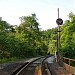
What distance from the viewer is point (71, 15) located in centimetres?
6406

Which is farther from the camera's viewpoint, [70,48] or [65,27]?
[65,27]

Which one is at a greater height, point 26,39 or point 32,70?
point 26,39

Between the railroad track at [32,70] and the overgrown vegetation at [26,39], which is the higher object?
the overgrown vegetation at [26,39]

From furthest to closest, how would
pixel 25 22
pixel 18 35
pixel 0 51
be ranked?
pixel 25 22
pixel 18 35
pixel 0 51

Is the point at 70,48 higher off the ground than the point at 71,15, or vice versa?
the point at 71,15

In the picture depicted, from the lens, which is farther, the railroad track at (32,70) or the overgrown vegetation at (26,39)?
the overgrown vegetation at (26,39)

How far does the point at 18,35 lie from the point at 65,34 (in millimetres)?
28687

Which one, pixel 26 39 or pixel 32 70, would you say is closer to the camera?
pixel 32 70

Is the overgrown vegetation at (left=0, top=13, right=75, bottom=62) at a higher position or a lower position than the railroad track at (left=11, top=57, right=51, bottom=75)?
higher

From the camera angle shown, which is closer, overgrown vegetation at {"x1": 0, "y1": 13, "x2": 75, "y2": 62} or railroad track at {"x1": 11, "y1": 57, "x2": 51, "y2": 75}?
railroad track at {"x1": 11, "y1": 57, "x2": 51, "y2": 75}

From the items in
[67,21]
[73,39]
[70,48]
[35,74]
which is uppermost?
[67,21]

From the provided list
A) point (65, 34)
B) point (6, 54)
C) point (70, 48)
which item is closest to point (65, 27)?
point (65, 34)

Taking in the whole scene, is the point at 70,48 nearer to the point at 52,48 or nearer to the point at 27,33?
the point at 27,33

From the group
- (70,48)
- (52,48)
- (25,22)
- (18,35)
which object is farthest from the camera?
(52,48)
